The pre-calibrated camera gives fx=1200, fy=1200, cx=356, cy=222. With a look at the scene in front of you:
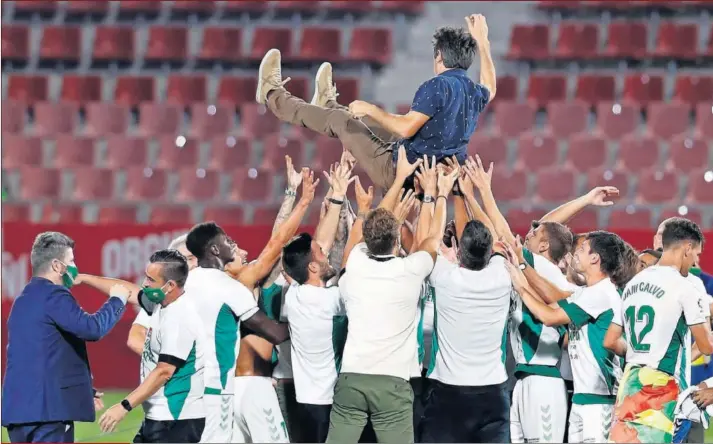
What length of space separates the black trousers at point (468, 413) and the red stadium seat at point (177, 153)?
26.4 feet

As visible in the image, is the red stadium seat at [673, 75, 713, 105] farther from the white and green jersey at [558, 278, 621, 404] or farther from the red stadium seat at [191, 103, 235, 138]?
the white and green jersey at [558, 278, 621, 404]

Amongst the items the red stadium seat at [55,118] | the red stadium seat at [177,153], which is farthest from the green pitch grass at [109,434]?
the red stadium seat at [55,118]

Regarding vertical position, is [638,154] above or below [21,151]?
below

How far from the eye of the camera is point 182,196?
13.4 m

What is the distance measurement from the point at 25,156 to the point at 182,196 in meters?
2.17

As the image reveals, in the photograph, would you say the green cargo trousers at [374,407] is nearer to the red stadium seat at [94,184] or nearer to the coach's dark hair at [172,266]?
the coach's dark hair at [172,266]

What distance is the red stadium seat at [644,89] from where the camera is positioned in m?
13.6

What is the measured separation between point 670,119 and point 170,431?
8.78 metres

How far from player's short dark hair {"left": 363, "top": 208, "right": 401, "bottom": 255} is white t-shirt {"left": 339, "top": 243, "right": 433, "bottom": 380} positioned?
0.08m

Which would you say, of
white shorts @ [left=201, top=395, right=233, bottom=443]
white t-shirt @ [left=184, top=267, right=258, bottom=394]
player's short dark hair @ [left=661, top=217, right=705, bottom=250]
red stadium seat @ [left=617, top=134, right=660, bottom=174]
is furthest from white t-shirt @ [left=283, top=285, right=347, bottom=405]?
red stadium seat @ [left=617, top=134, right=660, bottom=174]

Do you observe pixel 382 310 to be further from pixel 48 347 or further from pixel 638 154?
pixel 638 154

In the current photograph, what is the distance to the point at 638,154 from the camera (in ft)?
43.1

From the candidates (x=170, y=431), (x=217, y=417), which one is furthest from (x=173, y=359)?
(x=217, y=417)

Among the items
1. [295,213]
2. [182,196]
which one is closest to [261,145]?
[182,196]
